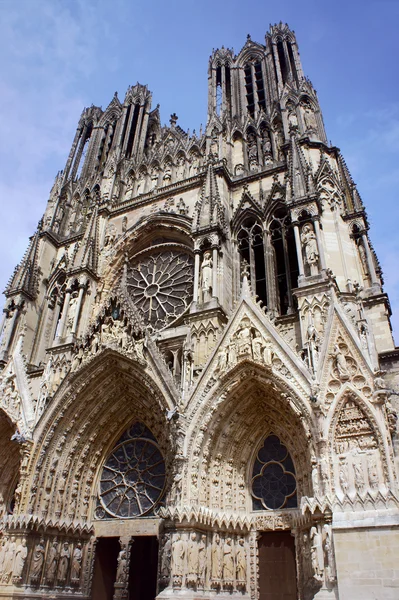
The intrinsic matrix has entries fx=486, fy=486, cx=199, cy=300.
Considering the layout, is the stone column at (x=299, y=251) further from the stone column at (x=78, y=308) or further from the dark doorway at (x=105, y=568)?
the dark doorway at (x=105, y=568)

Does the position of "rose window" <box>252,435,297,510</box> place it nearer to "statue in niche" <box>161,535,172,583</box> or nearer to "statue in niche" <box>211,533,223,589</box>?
"statue in niche" <box>211,533,223,589</box>

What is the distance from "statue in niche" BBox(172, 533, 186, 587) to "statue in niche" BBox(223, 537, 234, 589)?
1.05 m

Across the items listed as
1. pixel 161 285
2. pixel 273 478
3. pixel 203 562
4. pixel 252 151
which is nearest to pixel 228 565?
pixel 203 562

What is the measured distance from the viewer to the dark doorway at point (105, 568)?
11.8 meters

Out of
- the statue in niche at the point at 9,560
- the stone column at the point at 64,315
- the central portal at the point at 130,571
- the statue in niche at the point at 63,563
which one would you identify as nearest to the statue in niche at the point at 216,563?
the central portal at the point at 130,571

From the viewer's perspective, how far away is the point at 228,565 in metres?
9.92

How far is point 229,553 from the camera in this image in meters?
10.0

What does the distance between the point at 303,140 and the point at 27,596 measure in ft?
47.8

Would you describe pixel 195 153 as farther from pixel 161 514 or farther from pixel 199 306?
pixel 161 514

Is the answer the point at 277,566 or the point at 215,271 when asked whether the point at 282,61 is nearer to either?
the point at 215,271

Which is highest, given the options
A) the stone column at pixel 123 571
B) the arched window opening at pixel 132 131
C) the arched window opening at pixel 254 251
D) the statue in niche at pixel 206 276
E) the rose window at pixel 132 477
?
the arched window opening at pixel 132 131

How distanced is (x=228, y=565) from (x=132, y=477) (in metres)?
3.70

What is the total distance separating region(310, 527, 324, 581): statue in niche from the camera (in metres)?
8.21

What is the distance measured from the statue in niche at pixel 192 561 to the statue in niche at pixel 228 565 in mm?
769
